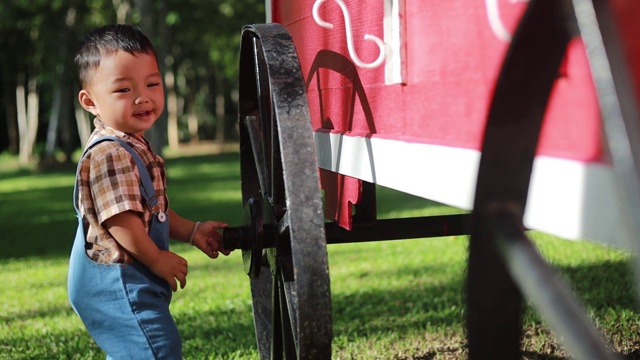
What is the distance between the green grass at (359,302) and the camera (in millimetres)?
3949

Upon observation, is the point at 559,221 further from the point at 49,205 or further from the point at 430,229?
the point at 49,205

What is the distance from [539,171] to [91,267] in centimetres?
135

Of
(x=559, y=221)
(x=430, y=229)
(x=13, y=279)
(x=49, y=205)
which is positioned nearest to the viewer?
(x=559, y=221)

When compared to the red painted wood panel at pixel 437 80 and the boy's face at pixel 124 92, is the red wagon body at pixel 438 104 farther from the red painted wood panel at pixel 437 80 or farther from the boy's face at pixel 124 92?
the boy's face at pixel 124 92

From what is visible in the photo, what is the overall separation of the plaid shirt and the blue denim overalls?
24 mm

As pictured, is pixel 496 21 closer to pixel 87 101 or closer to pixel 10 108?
pixel 87 101

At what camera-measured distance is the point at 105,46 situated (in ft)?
8.22

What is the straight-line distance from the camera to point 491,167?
120 centimetres

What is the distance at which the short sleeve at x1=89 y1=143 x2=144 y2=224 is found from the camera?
2.31 metres

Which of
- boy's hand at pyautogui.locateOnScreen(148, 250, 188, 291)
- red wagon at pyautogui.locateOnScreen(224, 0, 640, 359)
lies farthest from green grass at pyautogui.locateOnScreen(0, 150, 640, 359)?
boy's hand at pyautogui.locateOnScreen(148, 250, 188, 291)

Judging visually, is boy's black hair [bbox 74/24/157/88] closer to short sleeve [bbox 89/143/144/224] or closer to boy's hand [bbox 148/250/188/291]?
short sleeve [bbox 89/143/144/224]

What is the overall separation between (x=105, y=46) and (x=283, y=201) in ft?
2.16

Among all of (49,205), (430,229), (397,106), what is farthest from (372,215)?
(49,205)

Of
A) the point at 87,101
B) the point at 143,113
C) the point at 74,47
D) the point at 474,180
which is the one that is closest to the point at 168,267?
the point at 143,113
